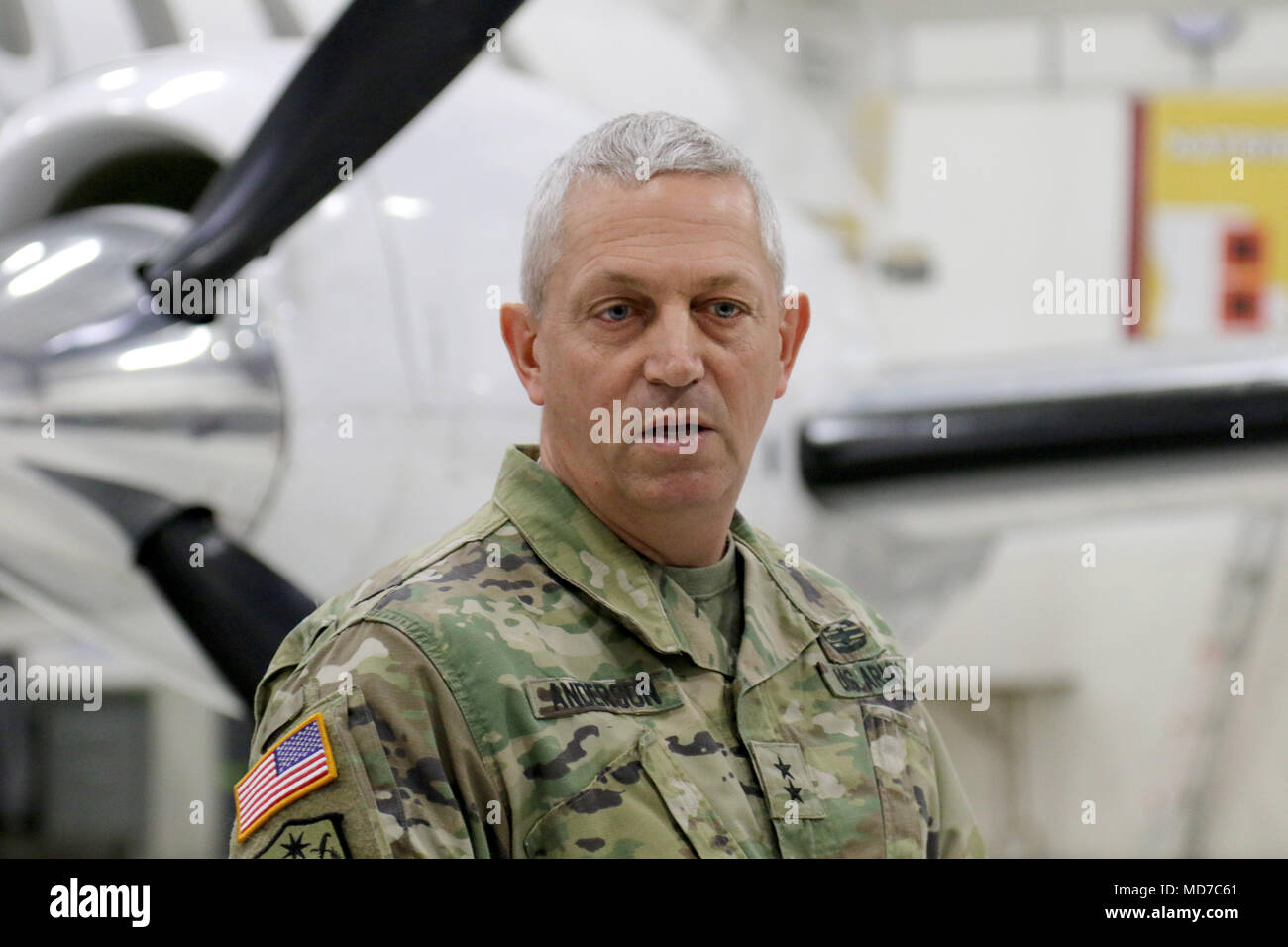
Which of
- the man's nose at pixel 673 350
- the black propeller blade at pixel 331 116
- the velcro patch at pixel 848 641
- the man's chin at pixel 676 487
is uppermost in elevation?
the black propeller blade at pixel 331 116

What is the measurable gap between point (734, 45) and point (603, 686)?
437 cm

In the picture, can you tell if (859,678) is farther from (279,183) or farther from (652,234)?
(279,183)

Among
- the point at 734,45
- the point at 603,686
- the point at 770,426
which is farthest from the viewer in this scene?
the point at 734,45

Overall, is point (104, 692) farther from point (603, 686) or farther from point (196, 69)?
point (603, 686)

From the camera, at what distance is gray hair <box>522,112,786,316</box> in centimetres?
95

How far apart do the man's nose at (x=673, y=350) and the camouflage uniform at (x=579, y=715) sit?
0.12 m

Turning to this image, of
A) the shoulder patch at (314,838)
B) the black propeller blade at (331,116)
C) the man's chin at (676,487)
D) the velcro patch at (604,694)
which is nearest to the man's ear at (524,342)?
the man's chin at (676,487)

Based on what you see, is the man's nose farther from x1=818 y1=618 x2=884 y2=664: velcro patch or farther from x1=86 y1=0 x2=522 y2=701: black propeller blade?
x1=86 y1=0 x2=522 y2=701: black propeller blade

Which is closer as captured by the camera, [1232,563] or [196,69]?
[196,69]

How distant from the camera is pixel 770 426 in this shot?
2613mm

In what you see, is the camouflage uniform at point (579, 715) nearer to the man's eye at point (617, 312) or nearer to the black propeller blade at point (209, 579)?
the man's eye at point (617, 312)

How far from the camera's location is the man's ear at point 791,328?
3.52ft

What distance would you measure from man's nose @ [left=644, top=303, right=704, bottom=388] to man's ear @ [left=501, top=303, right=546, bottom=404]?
9 centimetres
